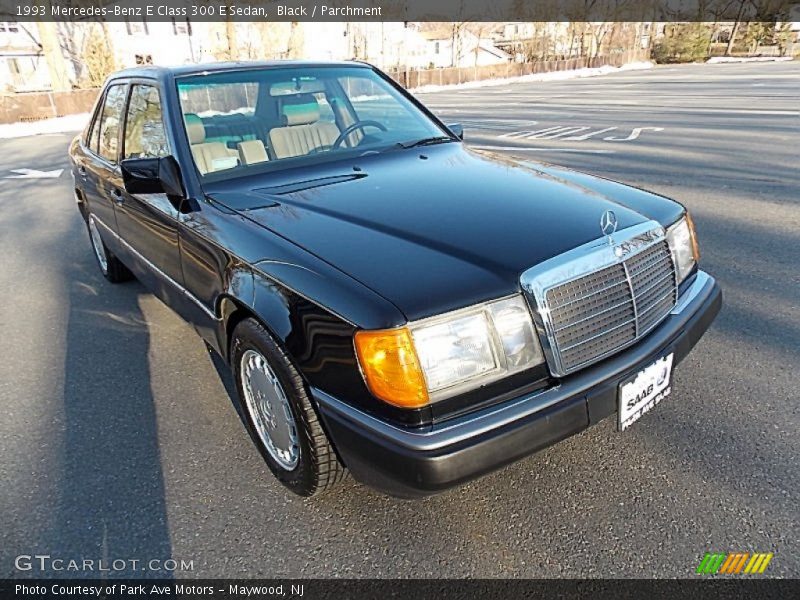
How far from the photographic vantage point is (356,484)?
7.52 ft

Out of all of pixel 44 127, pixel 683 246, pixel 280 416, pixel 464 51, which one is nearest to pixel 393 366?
pixel 280 416

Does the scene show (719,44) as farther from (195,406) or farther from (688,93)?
(195,406)

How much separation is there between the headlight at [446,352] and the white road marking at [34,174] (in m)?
10.1

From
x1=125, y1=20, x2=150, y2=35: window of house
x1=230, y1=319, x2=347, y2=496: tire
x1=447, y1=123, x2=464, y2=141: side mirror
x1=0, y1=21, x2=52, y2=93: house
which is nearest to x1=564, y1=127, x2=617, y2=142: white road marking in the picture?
x1=447, y1=123, x2=464, y2=141: side mirror

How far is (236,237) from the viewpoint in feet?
7.23

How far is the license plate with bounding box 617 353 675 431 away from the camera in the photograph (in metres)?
1.93

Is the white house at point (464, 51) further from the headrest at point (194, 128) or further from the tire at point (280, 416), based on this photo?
the tire at point (280, 416)

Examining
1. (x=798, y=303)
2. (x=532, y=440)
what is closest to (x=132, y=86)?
(x=532, y=440)

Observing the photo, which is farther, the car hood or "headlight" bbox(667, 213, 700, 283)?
"headlight" bbox(667, 213, 700, 283)

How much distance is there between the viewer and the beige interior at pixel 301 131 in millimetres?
2900

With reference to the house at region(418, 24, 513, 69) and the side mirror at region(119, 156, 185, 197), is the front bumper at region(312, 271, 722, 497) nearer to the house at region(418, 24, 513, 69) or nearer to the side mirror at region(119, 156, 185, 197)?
the side mirror at region(119, 156, 185, 197)

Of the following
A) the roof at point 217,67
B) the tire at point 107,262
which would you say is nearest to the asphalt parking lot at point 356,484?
the tire at point 107,262

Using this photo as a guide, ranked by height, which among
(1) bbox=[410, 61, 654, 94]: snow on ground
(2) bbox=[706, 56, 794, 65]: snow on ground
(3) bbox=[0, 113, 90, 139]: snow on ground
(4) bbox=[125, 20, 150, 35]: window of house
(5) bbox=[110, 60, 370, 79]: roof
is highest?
(4) bbox=[125, 20, 150, 35]: window of house

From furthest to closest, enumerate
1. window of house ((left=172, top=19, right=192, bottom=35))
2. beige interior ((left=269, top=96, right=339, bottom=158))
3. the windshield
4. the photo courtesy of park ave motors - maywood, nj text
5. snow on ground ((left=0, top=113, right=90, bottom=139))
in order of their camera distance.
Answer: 1. window of house ((left=172, top=19, right=192, bottom=35))
2. snow on ground ((left=0, top=113, right=90, bottom=139))
3. beige interior ((left=269, top=96, right=339, bottom=158))
4. the windshield
5. the photo courtesy of park ave motors - maywood, nj text
